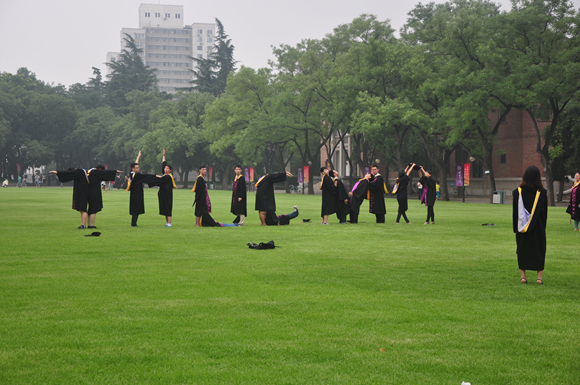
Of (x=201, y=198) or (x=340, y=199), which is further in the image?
(x=340, y=199)

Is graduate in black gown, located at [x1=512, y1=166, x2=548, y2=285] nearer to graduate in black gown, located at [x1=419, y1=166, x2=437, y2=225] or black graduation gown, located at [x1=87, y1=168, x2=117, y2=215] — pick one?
graduate in black gown, located at [x1=419, y1=166, x2=437, y2=225]

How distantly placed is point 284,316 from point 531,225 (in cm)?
420

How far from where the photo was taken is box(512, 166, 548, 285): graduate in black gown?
8219 mm

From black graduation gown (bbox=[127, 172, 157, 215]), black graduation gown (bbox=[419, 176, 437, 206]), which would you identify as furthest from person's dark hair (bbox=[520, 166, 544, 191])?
black graduation gown (bbox=[127, 172, 157, 215])

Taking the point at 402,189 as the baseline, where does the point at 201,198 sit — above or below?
below

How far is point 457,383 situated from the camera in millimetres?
4320

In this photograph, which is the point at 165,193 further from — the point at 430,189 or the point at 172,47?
the point at 172,47

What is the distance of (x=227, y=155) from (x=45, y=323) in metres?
58.6

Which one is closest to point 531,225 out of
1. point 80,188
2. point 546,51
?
point 80,188

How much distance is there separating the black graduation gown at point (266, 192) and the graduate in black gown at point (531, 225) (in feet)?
34.4

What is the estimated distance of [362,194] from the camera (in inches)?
763

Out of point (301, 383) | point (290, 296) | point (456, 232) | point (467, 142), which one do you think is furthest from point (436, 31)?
point (301, 383)

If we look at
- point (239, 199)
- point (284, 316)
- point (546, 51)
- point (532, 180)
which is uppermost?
point (546, 51)

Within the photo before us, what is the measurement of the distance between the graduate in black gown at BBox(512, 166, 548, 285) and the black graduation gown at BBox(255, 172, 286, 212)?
1047 cm
